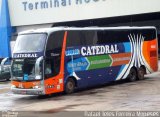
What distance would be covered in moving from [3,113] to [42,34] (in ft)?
18.7

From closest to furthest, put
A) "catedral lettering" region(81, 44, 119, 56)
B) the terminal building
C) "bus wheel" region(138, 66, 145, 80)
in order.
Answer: "catedral lettering" region(81, 44, 119, 56) → "bus wheel" region(138, 66, 145, 80) → the terminal building

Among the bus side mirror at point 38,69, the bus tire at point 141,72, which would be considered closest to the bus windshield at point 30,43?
the bus side mirror at point 38,69

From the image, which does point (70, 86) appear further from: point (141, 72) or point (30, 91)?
point (141, 72)

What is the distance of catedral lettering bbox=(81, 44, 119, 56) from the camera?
2188 centimetres

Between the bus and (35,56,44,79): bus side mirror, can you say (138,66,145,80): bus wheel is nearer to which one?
the bus

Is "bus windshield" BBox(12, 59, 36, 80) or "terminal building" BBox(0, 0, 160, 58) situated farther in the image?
"terminal building" BBox(0, 0, 160, 58)

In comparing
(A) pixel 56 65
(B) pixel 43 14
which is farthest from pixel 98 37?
(B) pixel 43 14

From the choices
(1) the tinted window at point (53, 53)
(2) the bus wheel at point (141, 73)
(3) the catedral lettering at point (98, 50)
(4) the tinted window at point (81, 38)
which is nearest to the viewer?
(1) the tinted window at point (53, 53)

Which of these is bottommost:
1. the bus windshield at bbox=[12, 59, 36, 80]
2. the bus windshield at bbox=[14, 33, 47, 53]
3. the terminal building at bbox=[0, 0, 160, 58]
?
the bus windshield at bbox=[12, 59, 36, 80]

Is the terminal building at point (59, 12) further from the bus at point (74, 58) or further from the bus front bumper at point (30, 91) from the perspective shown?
the bus front bumper at point (30, 91)

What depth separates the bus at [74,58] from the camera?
19.6 metres

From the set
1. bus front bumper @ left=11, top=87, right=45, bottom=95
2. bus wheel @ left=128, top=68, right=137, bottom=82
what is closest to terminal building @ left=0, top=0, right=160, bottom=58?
bus wheel @ left=128, top=68, right=137, bottom=82

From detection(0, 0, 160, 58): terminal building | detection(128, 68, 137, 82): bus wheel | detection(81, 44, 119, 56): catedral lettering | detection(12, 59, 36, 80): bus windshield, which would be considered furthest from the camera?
detection(0, 0, 160, 58): terminal building

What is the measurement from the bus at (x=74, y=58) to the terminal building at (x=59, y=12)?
22.3 meters
